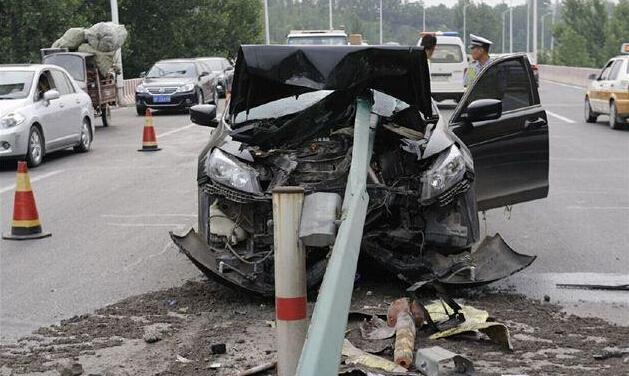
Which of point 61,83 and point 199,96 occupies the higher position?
point 61,83

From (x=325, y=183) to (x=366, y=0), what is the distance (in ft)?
490

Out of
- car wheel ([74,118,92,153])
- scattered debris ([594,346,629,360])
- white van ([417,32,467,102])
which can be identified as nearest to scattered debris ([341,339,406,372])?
scattered debris ([594,346,629,360])

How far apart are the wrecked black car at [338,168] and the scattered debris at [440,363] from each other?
5.25 ft

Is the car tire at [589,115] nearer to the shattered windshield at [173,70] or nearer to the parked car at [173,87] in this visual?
the parked car at [173,87]

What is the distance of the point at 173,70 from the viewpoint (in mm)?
32156

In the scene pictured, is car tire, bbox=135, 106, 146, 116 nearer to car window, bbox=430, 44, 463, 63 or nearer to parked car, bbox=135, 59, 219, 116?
parked car, bbox=135, 59, 219, 116

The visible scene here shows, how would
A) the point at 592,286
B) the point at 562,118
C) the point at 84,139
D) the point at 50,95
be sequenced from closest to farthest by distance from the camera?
the point at 592,286, the point at 50,95, the point at 84,139, the point at 562,118

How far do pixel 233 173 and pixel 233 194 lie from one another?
19cm

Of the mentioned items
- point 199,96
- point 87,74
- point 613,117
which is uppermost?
point 87,74

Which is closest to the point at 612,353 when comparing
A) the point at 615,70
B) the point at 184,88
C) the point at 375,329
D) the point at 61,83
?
the point at 375,329

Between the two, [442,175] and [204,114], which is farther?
[204,114]

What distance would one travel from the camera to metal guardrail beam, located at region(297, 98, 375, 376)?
295cm

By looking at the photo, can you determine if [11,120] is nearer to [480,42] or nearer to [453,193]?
[480,42]

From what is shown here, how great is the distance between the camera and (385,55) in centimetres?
694
